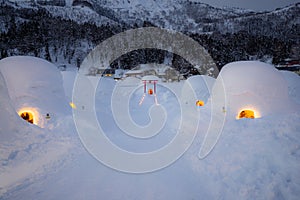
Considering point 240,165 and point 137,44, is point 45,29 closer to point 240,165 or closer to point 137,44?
point 137,44

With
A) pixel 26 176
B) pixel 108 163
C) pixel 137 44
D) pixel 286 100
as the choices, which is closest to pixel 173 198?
pixel 108 163

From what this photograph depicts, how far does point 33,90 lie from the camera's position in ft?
33.4

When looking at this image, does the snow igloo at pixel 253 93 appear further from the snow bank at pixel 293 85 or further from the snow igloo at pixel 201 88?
the snow bank at pixel 293 85

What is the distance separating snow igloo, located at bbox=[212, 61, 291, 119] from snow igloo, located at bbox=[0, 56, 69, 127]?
974 cm

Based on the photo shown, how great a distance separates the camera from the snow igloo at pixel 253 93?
9.81 m

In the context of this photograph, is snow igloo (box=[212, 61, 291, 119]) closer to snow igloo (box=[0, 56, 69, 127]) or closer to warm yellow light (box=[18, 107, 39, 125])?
snow igloo (box=[0, 56, 69, 127])

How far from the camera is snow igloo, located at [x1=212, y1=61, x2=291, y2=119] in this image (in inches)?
386

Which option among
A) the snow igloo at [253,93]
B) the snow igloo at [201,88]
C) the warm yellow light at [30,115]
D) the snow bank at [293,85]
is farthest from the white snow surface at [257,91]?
the warm yellow light at [30,115]

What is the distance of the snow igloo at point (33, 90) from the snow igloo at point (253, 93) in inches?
383

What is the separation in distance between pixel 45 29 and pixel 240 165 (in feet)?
234

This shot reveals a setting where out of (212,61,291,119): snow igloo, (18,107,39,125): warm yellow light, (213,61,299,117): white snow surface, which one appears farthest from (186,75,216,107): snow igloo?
(18,107,39,125): warm yellow light

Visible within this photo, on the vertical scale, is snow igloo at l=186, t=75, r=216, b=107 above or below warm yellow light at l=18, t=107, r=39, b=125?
above

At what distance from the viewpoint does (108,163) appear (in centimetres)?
616

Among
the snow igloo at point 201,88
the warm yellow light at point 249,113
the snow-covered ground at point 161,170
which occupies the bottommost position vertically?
the snow-covered ground at point 161,170
